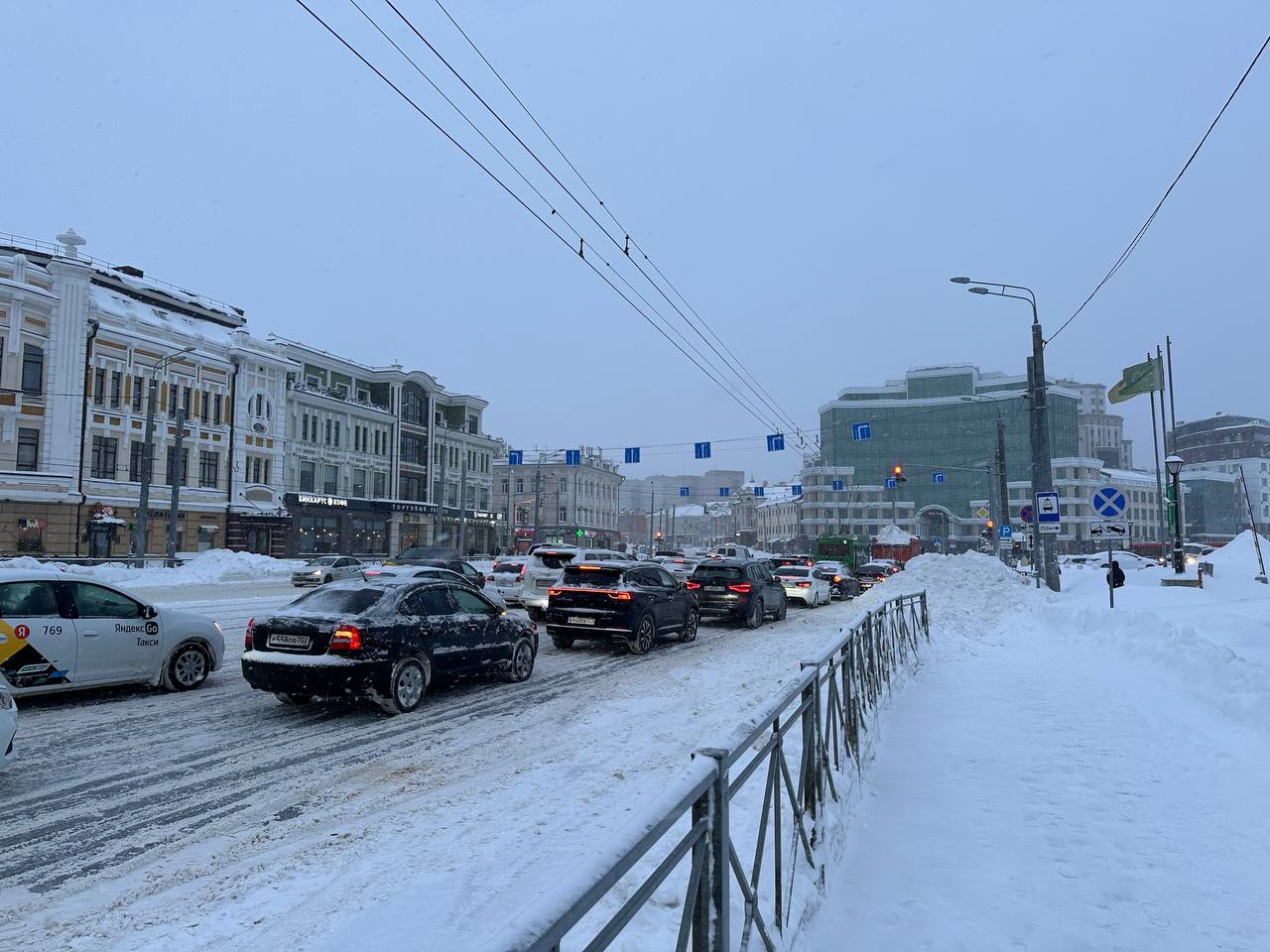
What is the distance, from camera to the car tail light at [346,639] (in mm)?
8992

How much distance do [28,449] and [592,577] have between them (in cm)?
3560

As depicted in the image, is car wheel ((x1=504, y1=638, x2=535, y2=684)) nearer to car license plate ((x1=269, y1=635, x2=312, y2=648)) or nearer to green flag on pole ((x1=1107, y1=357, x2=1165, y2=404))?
car license plate ((x1=269, y1=635, x2=312, y2=648))

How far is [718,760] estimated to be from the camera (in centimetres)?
296

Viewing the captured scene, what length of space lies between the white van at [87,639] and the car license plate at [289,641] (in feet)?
6.83

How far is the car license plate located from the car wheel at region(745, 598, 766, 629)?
43.0 feet

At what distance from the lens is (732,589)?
20672 millimetres

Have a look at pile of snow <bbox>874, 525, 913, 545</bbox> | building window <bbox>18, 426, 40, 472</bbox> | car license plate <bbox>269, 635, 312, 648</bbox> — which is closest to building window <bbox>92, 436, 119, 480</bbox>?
building window <bbox>18, 426, 40, 472</bbox>

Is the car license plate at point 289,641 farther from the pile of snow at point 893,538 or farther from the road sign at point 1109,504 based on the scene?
the pile of snow at point 893,538

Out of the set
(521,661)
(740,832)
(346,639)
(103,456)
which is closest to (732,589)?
(521,661)

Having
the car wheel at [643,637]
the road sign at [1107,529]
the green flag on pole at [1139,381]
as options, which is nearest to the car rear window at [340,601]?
the car wheel at [643,637]

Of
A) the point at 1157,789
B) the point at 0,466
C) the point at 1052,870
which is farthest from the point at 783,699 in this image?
the point at 0,466

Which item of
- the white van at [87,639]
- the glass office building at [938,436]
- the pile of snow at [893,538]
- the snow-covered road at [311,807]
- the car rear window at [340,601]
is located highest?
the glass office building at [938,436]

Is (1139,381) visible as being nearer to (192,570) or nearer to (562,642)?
(562,642)

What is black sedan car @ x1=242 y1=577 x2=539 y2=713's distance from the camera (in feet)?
29.5
